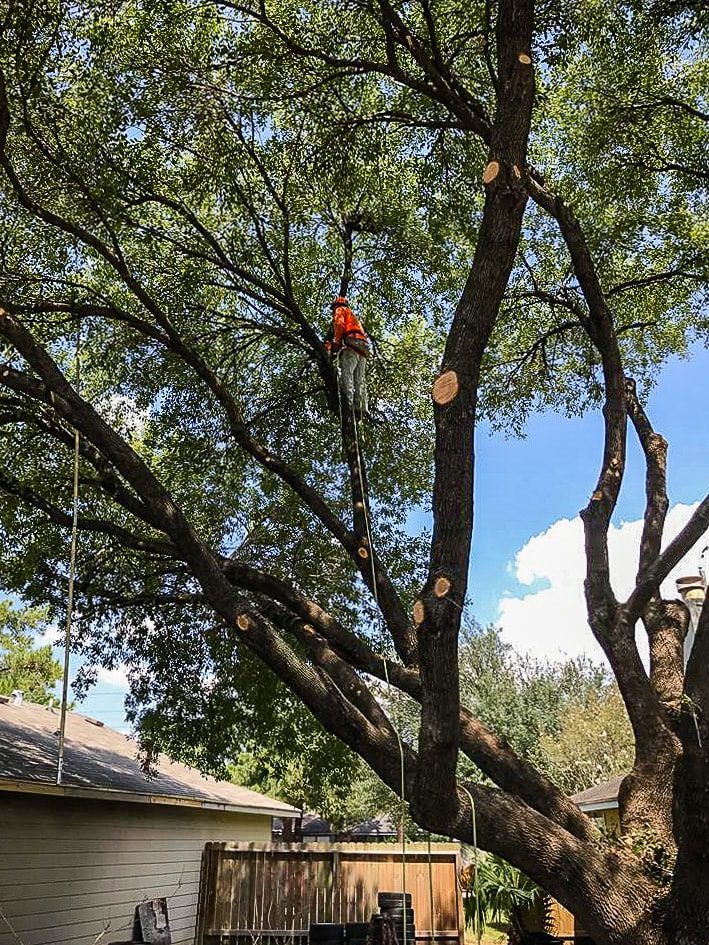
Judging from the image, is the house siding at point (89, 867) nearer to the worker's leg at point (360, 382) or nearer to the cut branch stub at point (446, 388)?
the worker's leg at point (360, 382)

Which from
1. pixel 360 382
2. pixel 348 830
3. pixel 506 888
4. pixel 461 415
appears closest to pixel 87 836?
pixel 506 888

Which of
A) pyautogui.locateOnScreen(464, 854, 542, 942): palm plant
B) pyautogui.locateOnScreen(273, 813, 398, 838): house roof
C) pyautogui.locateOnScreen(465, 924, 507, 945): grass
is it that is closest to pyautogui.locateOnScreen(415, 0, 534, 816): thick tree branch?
pyautogui.locateOnScreen(464, 854, 542, 942): palm plant

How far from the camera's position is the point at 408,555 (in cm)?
955

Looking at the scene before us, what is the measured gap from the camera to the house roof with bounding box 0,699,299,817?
24.8 ft

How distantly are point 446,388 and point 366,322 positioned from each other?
18.0 feet

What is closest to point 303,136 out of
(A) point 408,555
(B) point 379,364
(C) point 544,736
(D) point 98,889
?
(B) point 379,364

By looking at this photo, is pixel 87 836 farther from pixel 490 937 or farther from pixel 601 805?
pixel 490 937

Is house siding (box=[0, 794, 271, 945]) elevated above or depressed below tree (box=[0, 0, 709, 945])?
below

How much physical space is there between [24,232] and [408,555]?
536 cm

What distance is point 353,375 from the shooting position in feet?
22.9

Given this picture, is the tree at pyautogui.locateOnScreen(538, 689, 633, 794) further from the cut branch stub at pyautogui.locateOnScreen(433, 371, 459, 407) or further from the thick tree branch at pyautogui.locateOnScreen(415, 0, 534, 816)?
the cut branch stub at pyautogui.locateOnScreen(433, 371, 459, 407)

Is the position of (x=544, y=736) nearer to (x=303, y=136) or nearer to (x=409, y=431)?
(x=409, y=431)

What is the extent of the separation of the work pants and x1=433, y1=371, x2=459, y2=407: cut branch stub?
8.54 feet

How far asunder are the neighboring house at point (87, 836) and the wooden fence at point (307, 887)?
574 mm
